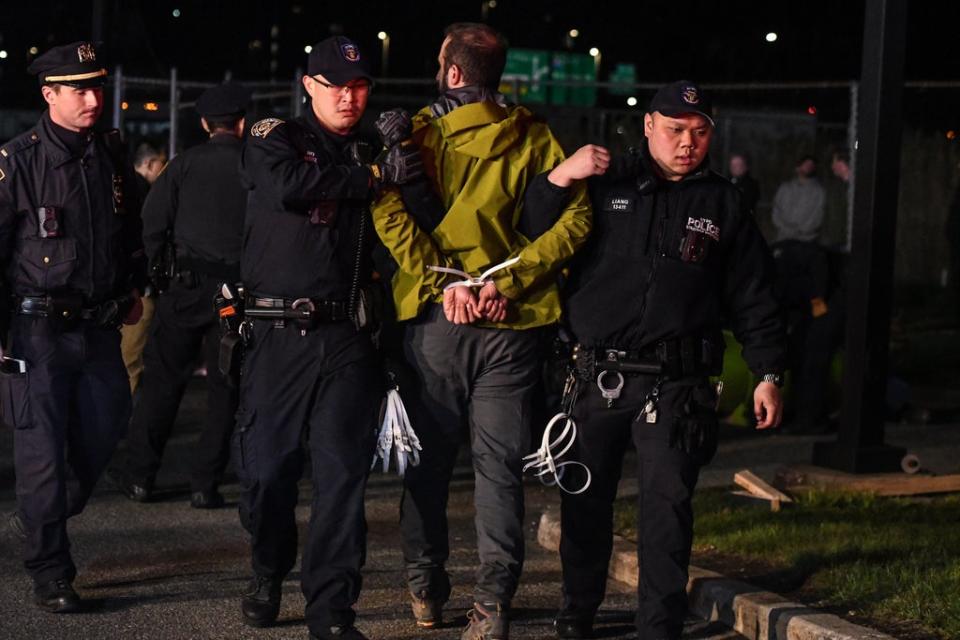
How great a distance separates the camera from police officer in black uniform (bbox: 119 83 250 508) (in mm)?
8305

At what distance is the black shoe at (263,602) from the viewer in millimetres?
6203

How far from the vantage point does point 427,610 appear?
20.5 ft

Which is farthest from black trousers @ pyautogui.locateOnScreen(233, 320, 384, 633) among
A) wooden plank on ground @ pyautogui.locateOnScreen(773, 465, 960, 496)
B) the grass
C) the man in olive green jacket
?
wooden plank on ground @ pyautogui.locateOnScreen(773, 465, 960, 496)

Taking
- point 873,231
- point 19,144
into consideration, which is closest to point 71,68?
point 19,144

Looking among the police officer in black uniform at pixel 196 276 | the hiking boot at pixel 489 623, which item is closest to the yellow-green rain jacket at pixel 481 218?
the hiking boot at pixel 489 623

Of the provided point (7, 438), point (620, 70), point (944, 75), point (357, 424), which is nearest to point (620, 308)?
point (357, 424)

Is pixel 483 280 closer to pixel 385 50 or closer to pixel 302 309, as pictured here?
pixel 302 309

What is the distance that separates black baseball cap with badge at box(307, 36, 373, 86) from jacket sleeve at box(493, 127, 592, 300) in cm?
84

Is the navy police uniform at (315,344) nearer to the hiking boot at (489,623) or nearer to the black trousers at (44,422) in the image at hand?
the hiking boot at (489,623)

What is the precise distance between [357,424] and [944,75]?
135ft

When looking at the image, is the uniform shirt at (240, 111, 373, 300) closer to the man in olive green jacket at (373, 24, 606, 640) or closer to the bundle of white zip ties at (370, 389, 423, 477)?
the man in olive green jacket at (373, 24, 606, 640)

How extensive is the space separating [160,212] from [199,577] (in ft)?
7.37

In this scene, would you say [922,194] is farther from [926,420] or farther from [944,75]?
[944,75]

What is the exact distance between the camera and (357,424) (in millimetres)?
5883
